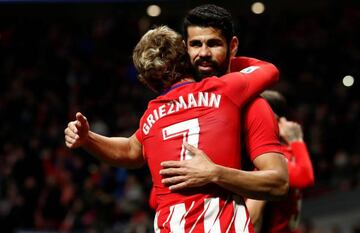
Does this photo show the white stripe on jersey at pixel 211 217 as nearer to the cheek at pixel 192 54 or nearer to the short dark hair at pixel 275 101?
the cheek at pixel 192 54

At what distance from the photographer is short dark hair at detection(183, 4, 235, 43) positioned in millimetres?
3559

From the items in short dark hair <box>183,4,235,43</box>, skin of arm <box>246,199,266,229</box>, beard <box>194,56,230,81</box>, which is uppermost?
short dark hair <box>183,4,235,43</box>

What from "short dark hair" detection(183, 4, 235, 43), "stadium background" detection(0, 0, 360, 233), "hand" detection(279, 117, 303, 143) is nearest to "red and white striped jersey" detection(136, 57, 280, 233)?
"short dark hair" detection(183, 4, 235, 43)

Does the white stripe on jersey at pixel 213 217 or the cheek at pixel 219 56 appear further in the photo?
the cheek at pixel 219 56

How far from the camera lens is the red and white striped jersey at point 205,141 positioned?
11.1 ft

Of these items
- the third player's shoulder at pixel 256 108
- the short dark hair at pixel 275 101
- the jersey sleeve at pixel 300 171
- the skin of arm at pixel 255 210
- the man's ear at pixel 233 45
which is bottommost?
the skin of arm at pixel 255 210

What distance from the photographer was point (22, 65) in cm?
1680

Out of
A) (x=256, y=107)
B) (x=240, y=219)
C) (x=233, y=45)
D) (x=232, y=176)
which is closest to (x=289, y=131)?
(x=233, y=45)

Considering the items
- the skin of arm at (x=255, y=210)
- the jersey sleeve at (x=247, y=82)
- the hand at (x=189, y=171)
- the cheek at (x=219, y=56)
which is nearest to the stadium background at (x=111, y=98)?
the skin of arm at (x=255, y=210)

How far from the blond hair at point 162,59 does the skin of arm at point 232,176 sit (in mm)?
379

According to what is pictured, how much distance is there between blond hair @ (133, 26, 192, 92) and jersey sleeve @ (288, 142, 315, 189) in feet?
4.08

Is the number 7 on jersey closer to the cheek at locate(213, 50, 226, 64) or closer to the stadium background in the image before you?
the cheek at locate(213, 50, 226, 64)

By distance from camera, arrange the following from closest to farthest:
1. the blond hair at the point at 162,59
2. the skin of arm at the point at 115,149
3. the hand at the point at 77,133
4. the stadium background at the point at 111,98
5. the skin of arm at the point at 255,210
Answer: the blond hair at the point at 162,59 → the hand at the point at 77,133 → the skin of arm at the point at 115,149 → the skin of arm at the point at 255,210 → the stadium background at the point at 111,98

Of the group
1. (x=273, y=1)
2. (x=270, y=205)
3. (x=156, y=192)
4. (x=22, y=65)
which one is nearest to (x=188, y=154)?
(x=156, y=192)
